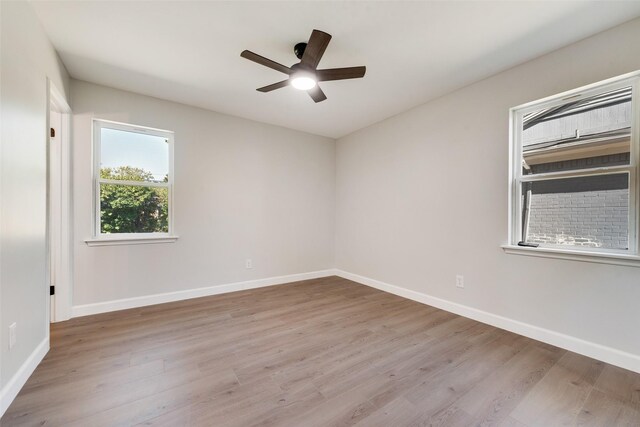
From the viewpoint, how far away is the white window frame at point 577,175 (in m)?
1.95

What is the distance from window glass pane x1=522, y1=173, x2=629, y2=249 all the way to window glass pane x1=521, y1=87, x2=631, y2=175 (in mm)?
145

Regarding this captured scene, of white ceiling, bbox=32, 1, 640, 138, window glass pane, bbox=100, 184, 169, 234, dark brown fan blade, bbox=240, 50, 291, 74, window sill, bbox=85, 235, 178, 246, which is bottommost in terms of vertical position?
window sill, bbox=85, 235, 178, 246

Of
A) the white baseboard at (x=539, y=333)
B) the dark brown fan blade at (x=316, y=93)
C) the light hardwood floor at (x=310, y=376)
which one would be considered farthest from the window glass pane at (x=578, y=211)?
the dark brown fan blade at (x=316, y=93)

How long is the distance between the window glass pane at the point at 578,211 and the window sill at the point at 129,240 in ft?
13.1

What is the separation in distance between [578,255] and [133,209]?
4.51 meters

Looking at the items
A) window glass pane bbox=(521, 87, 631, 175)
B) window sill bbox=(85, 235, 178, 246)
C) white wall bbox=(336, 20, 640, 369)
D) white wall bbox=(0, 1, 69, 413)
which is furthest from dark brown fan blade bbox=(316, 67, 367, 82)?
window sill bbox=(85, 235, 178, 246)

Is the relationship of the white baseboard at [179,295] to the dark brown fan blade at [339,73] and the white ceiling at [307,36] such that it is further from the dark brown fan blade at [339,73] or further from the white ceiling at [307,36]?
the dark brown fan blade at [339,73]

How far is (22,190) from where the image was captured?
66.9 inches

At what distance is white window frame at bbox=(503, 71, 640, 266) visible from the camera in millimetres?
1947

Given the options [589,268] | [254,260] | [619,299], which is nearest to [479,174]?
[589,268]

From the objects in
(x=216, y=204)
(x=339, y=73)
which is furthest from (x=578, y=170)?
(x=216, y=204)

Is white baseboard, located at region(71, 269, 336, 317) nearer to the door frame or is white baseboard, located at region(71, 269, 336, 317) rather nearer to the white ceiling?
the door frame

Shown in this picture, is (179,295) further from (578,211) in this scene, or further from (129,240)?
(578,211)

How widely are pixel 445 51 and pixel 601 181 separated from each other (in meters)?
1.67
